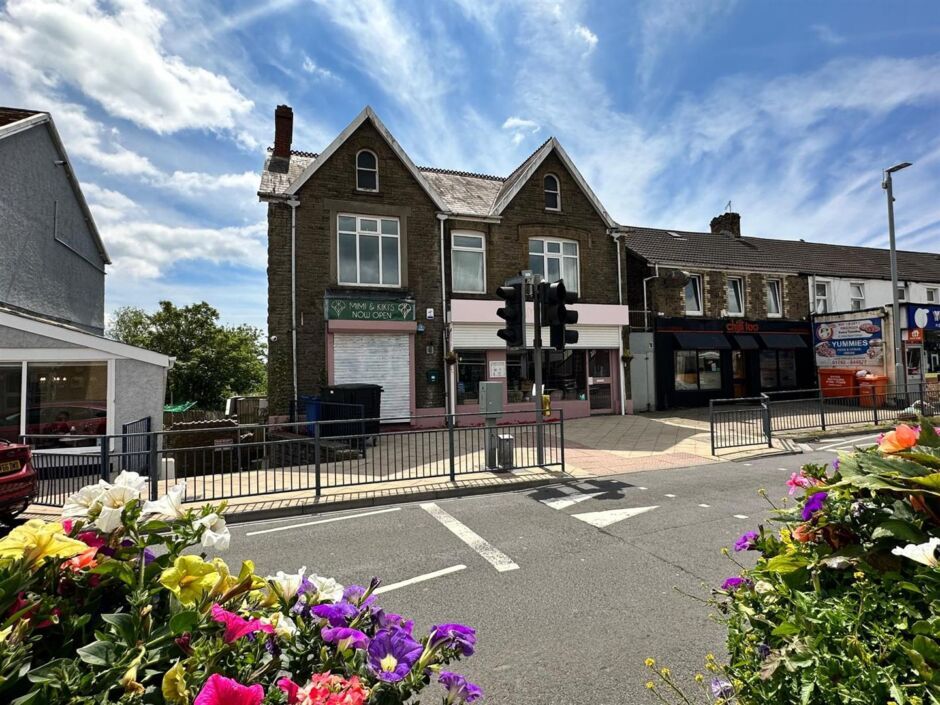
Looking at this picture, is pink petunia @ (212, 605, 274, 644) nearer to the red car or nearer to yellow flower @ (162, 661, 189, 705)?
yellow flower @ (162, 661, 189, 705)

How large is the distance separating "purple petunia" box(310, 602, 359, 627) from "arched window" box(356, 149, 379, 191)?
16.1 metres

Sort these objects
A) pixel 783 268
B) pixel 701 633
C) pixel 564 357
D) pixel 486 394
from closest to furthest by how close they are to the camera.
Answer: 1. pixel 701 633
2. pixel 486 394
3. pixel 564 357
4. pixel 783 268

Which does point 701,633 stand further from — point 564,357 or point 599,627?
point 564,357

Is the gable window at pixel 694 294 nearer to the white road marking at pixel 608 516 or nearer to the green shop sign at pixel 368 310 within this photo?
the green shop sign at pixel 368 310

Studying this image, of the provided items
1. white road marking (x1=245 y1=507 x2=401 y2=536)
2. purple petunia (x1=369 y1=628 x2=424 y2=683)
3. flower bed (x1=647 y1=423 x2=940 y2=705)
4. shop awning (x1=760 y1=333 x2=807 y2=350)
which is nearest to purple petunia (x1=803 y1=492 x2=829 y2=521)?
flower bed (x1=647 y1=423 x2=940 y2=705)

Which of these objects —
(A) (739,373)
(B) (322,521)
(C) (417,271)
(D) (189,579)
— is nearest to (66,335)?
(B) (322,521)

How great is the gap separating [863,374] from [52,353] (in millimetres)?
26388

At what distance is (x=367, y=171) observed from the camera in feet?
52.5

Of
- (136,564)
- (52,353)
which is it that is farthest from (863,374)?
(52,353)

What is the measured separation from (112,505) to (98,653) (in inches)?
20.6

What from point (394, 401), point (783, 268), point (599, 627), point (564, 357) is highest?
point (783, 268)

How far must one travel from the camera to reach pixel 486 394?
10289 millimetres

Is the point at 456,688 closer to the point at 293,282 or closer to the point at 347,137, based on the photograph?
the point at 293,282

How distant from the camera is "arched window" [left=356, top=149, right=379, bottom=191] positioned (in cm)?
1594
